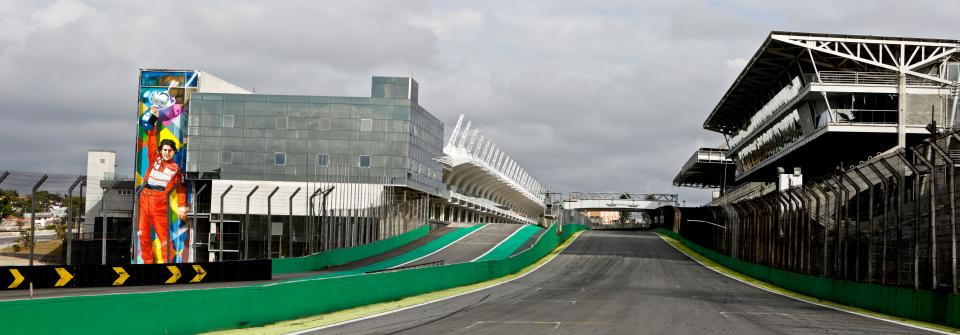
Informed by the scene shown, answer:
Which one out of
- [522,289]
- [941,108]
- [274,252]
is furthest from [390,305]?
[941,108]

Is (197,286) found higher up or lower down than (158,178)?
lower down

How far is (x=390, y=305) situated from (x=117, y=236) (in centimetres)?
6258

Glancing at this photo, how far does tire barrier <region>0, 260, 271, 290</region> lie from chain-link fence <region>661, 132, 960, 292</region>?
2381 centimetres

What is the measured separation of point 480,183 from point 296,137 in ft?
165

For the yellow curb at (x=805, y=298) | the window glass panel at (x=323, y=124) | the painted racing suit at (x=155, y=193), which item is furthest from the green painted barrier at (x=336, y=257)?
the painted racing suit at (x=155, y=193)

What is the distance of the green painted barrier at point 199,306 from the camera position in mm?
14016

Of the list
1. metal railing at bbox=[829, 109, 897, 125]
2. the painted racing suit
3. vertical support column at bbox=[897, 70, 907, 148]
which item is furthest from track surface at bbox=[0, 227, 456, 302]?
vertical support column at bbox=[897, 70, 907, 148]

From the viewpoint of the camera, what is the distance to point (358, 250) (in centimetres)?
5728

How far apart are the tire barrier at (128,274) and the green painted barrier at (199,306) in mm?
10315

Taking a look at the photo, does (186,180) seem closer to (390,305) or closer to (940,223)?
(390,305)

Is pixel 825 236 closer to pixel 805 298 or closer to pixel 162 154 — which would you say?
pixel 805 298

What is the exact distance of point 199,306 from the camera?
1855cm

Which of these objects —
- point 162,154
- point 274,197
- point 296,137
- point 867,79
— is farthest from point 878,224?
point 162,154

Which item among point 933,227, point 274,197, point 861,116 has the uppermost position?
point 861,116
